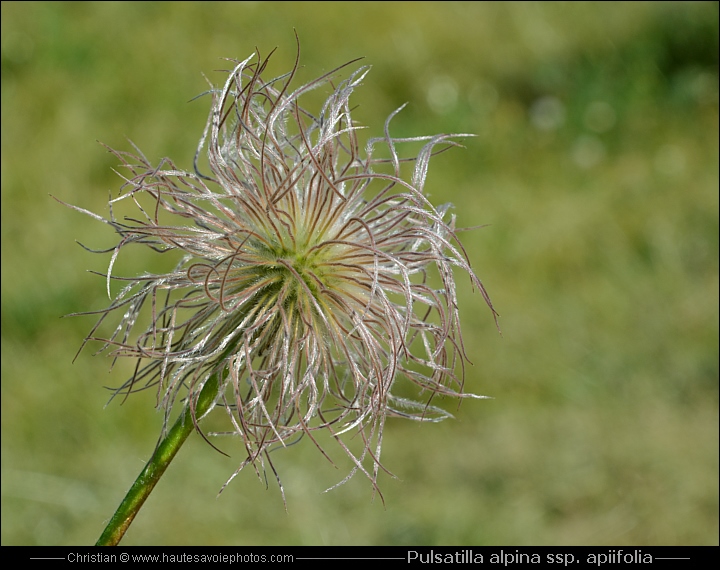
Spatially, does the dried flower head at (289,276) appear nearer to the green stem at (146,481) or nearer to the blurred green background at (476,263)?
the green stem at (146,481)

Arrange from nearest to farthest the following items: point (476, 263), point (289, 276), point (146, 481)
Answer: point (146, 481) → point (289, 276) → point (476, 263)

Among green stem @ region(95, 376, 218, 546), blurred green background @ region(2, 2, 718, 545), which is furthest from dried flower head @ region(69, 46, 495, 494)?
blurred green background @ region(2, 2, 718, 545)

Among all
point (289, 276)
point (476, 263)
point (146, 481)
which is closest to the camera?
point (146, 481)

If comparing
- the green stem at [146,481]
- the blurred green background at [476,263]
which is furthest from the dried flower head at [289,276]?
the blurred green background at [476,263]

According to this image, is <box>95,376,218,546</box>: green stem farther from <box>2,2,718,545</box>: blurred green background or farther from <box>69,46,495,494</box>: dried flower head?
<box>2,2,718,545</box>: blurred green background

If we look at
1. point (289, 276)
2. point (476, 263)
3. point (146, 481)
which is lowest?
point (476, 263)

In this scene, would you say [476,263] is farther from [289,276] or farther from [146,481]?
[146,481]

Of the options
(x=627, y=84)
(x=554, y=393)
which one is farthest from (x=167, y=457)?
(x=627, y=84)

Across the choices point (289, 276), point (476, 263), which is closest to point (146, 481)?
point (289, 276)

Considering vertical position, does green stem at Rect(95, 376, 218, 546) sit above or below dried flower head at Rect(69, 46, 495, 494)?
below
